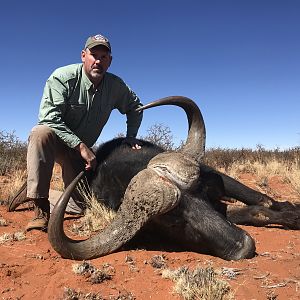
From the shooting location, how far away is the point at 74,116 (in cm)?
522

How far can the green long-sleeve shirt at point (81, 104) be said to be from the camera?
4766mm

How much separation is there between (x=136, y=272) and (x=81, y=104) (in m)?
2.36

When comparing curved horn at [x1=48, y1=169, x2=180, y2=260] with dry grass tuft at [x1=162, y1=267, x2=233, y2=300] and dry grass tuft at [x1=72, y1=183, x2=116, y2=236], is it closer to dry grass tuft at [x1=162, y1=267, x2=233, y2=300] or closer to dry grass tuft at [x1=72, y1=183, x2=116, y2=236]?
dry grass tuft at [x1=162, y1=267, x2=233, y2=300]

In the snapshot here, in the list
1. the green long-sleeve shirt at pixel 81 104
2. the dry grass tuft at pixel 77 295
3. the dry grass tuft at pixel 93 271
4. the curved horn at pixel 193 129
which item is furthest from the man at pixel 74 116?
the dry grass tuft at pixel 77 295

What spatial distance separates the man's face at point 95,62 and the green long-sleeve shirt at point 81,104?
0.08m

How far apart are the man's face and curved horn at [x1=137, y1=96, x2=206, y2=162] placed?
1041mm

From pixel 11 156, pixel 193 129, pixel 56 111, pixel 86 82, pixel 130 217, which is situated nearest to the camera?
pixel 130 217

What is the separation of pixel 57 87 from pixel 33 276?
222 centimetres

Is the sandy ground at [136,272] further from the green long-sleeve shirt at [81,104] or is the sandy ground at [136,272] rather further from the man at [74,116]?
the green long-sleeve shirt at [81,104]

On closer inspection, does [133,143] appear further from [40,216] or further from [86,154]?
[40,216]

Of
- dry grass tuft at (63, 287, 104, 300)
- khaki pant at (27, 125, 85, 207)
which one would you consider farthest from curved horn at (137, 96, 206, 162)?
dry grass tuft at (63, 287, 104, 300)

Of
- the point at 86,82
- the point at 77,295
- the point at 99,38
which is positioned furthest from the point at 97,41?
the point at 77,295

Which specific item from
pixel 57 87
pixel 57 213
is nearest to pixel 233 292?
pixel 57 213

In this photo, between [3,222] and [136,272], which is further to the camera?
[3,222]
